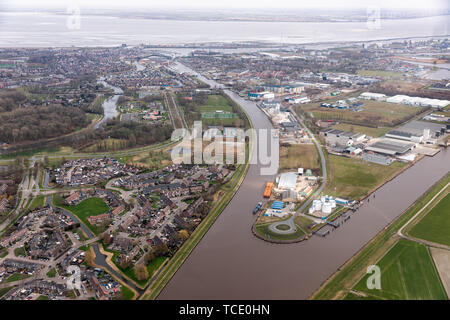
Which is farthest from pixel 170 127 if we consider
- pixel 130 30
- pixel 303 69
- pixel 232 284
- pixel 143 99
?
pixel 130 30

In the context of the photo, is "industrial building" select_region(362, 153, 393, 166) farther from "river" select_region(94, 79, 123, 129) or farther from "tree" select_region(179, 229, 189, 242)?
"river" select_region(94, 79, 123, 129)

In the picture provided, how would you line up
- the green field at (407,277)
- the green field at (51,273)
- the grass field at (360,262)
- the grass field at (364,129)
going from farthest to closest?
1. the grass field at (364,129)
2. the green field at (51,273)
3. the grass field at (360,262)
4. the green field at (407,277)

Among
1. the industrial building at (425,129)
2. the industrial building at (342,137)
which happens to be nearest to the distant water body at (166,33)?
the industrial building at (425,129)

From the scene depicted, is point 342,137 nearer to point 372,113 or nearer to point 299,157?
point 299,157

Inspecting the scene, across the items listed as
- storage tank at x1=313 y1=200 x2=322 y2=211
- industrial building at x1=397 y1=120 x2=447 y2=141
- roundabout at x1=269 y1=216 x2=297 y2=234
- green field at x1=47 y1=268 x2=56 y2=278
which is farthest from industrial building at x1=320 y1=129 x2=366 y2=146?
green field at x1=47 y1=268 x2=56 y2=278

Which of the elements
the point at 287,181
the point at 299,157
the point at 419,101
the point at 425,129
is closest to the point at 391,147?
the point at 425,129

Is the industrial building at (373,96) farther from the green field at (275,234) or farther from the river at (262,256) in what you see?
the green field at (275,234)
